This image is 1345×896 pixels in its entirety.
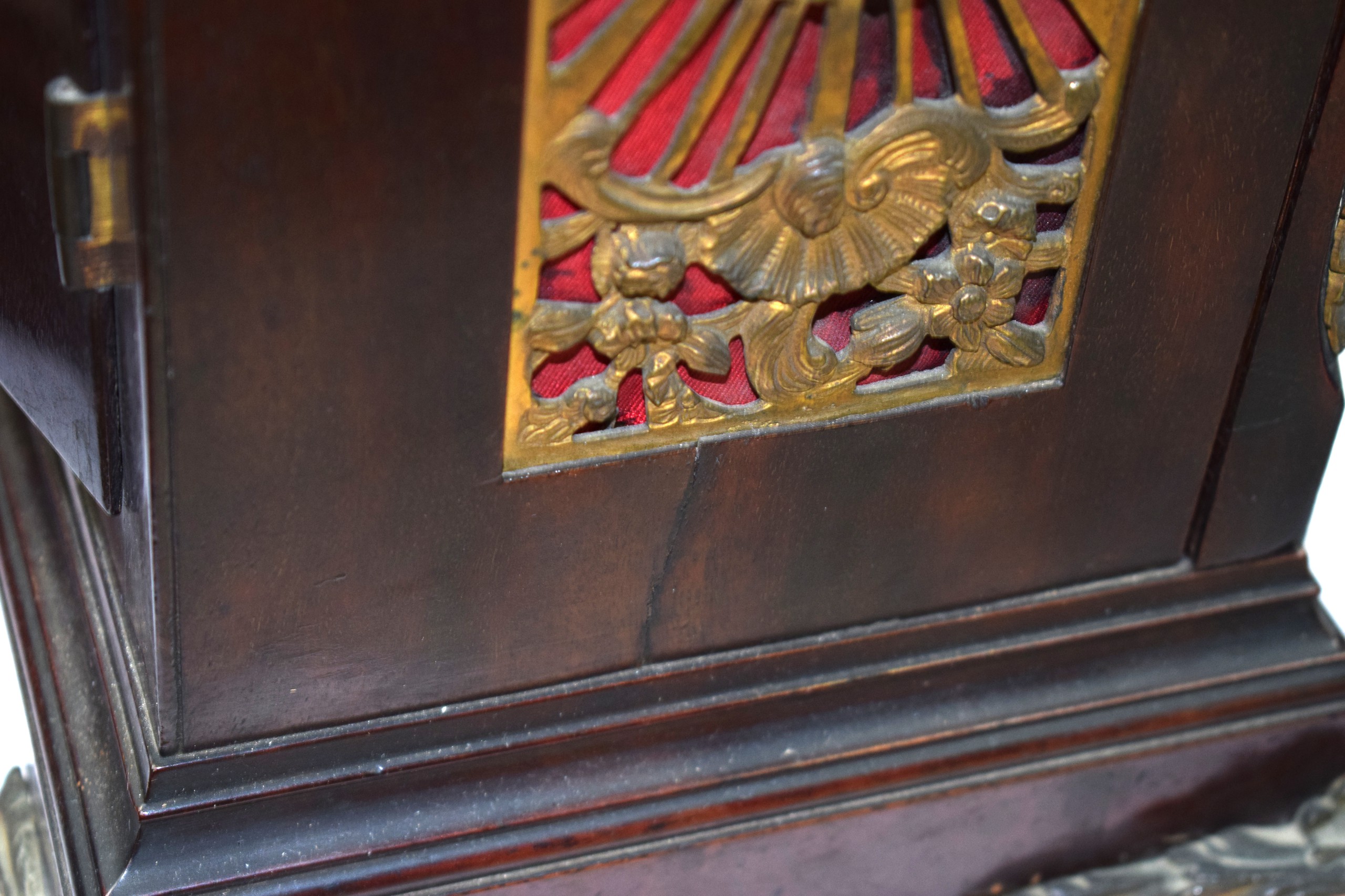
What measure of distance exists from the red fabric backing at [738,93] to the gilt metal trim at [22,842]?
0.48 m

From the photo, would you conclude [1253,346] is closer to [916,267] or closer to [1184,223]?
[1184,223]

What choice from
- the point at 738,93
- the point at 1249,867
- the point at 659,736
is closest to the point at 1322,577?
the point at 1249,867

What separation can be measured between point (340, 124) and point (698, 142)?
0.57 ft

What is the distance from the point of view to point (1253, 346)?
36.1 inches

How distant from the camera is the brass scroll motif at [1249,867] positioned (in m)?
1.05

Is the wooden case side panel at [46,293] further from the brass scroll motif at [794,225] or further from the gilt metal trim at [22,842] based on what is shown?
the gilt metal trim at [22,842]

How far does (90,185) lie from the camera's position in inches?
25.0

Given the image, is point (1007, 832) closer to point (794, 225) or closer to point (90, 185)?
point (794, 225)

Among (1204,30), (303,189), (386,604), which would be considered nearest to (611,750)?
(386,604)

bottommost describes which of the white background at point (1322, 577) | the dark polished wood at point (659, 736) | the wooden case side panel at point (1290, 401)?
the white background at point (1322, 577)

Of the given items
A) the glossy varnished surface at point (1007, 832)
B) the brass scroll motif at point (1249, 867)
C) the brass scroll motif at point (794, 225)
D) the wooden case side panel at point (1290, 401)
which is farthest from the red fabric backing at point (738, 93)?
the brass scroll motif at point (1249, 867)

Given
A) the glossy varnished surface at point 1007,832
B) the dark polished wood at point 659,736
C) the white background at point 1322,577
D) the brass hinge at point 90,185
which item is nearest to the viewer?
the brass hinge at point 90,185

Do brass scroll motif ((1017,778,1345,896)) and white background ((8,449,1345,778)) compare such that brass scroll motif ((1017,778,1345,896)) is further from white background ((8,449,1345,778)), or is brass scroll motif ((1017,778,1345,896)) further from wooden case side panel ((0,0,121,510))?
wooden case side panel ((0,0,121,510))

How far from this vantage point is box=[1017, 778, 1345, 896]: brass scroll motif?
3.44 ft
